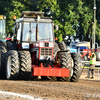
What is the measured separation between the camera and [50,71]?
1397 centimetres

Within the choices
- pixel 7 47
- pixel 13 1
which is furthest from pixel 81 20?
pixel 7 47

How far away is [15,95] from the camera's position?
28.5ft

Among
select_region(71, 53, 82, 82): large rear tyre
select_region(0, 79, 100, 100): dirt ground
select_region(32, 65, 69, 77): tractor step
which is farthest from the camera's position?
select_region(71, 53, 82, 82): large rear tyre

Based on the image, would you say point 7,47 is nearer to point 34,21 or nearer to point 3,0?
point 34,21

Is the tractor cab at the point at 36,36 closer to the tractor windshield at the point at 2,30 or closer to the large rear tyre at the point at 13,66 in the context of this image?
the large rear tyre at the point at 13,66

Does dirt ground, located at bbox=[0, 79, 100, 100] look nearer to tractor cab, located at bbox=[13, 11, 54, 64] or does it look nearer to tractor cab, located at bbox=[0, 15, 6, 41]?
tractor cab, located at bbox=[13, 11, 54, 64]

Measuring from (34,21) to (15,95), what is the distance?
300 inches

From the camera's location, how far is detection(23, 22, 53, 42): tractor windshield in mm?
15414

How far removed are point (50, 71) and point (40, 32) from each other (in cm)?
236

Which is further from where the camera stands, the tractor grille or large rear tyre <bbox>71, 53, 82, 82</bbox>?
the tractor grille

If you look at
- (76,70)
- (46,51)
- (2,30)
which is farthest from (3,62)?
(2,30)

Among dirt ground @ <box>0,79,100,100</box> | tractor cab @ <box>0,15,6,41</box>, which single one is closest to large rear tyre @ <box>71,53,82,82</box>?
dirt ground @ <box>0,79,100,100</box>

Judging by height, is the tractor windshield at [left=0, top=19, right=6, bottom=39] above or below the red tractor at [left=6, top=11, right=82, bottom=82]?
Result: above

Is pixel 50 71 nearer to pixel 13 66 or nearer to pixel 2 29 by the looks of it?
pixel 13 66
